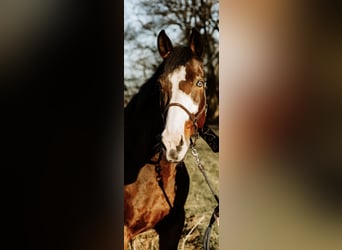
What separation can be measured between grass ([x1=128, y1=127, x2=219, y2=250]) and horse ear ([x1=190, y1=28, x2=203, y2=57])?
313 mm

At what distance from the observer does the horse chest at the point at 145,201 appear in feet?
5.93

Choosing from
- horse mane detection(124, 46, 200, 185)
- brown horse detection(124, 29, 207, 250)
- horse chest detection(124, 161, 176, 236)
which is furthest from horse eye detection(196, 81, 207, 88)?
horse chest detection(124, 161, 176, 236)

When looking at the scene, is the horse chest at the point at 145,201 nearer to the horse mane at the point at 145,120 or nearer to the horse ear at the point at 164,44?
the horse mane at the point at 145,120

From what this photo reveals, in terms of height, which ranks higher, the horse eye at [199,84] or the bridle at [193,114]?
the horse eye at [199,84]

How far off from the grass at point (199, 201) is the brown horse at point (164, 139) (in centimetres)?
3

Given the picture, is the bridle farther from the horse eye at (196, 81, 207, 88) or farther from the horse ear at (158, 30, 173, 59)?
the horse ear at (158, 30, 173, 59)

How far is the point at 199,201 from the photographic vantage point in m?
1.77

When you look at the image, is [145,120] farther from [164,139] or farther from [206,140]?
[206,140]
